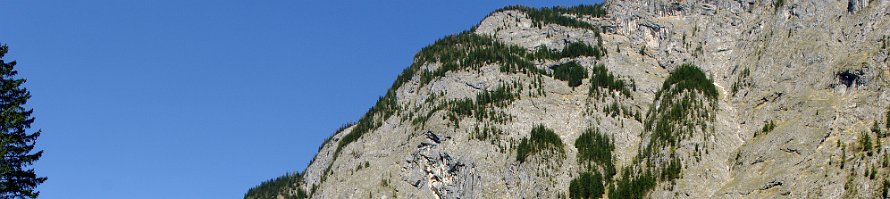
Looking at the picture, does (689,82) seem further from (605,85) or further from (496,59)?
(496,59)

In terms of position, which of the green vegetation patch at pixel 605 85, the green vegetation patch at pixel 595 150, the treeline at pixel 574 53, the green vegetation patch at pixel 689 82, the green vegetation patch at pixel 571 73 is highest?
the treeline at pixel 574 53

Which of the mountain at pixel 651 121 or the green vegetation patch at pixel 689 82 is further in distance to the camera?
the green vegetation patch at pixel 689 82

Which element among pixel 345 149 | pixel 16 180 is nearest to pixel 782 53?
pixel 345 149

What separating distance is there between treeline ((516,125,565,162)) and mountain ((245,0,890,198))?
1.23ft

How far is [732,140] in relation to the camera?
149 meters

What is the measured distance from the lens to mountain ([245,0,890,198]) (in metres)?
132

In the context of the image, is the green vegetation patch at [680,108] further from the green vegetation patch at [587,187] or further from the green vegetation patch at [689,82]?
the green vegetation patch at [587,187]

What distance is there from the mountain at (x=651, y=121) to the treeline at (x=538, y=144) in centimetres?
37

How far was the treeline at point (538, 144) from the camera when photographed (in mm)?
151675

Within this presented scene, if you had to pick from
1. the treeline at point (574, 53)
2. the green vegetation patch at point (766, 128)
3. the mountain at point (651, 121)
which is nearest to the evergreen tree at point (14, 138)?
the mountain at point (651, 121)

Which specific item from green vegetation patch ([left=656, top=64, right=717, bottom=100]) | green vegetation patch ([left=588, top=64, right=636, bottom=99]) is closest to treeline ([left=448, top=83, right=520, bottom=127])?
green vegetation patch ([left=588, top=64, right=636, bottom=99])

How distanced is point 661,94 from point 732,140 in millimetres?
24146

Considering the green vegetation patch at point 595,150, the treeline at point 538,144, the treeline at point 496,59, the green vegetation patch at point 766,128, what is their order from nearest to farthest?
the green vegetation patch at point 766,128 → the green vegetation patch at point 595,150 → the treeline at point 538,144 → the treeline at point 496,59

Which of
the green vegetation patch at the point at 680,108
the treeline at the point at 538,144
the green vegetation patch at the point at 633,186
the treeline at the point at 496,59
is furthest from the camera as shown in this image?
the treeline at the point at 496,59
